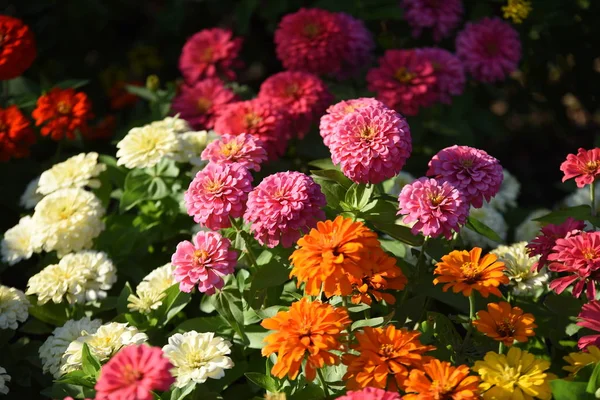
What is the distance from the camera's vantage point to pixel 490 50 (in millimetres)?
2820

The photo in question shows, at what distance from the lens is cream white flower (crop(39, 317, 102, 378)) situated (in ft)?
6.01

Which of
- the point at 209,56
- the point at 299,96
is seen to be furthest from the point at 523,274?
the point at 209,56

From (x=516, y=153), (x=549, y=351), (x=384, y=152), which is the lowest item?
(x=516, y=153)

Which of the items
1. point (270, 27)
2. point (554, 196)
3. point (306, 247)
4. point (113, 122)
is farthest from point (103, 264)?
point (554, 196)

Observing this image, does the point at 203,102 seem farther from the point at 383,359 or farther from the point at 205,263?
the point at 383,359

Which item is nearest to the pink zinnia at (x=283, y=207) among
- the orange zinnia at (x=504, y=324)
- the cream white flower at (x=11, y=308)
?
the orange zinnia at (x=504, y=324)

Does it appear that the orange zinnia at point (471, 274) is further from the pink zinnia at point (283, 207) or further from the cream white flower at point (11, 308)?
the cream white flower at point (11, 308)

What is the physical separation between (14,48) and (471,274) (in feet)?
5.54

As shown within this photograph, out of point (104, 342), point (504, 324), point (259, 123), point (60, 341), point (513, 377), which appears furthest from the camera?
point (259, 123)

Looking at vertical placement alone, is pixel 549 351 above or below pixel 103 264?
below

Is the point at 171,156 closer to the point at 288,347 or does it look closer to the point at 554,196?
the point at 288,347

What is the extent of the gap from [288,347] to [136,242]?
96cm

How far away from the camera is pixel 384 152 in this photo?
5.49 feet

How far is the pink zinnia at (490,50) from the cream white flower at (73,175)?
4.45 feet
